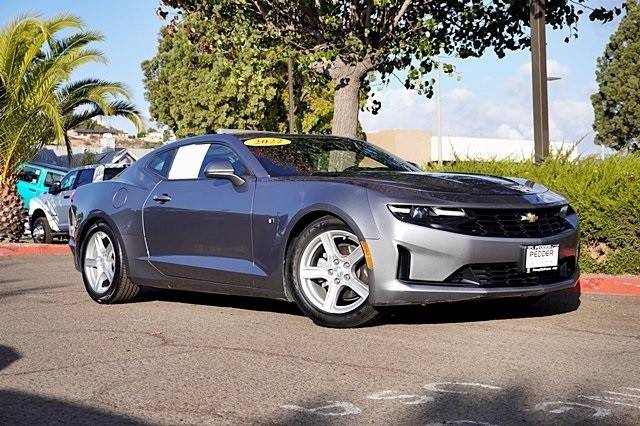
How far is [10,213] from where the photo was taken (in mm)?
18688

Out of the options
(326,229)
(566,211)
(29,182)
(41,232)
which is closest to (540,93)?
(566,211)

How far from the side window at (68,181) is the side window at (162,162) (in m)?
11.8

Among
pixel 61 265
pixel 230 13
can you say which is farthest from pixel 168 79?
→ pixel 61 265

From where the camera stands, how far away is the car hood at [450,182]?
23.0 feet

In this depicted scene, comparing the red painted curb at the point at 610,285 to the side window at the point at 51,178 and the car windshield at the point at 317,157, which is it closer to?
the car windshield at the point at 317,157

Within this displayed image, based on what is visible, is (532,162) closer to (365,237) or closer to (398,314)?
(398,314)

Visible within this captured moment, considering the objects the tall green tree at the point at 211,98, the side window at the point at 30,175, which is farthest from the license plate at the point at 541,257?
the tall green tree at the point at 211,98

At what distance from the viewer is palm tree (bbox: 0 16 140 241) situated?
18.5 metres

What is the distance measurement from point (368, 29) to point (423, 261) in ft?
33.2

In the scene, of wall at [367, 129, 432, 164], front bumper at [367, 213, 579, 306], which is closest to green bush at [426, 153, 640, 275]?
front bumper at [367, 213, 579, 306]

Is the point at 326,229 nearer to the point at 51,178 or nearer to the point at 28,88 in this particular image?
the point at 28,88

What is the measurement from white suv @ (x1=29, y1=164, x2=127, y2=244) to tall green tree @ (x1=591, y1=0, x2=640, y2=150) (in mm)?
39603

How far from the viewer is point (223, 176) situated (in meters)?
7.77

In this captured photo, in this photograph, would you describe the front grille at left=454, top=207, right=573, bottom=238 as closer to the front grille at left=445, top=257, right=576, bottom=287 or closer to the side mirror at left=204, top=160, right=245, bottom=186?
the front grille at left=445, top=257, right=576, bottom=287
